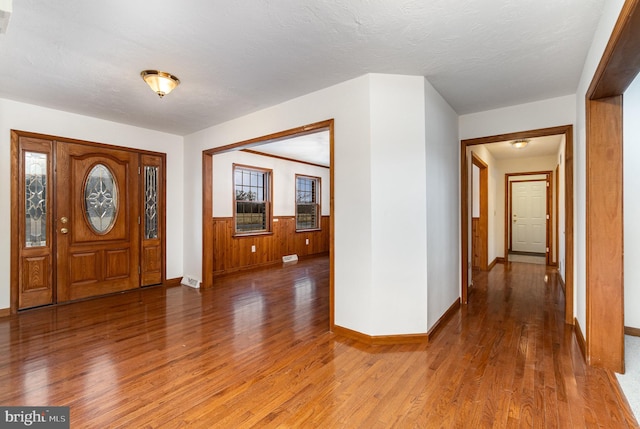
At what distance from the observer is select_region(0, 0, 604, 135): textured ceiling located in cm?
195

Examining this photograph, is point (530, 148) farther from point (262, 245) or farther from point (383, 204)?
point (262, 245)

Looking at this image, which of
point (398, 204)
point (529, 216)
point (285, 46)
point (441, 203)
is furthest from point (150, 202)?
point (529, 216)

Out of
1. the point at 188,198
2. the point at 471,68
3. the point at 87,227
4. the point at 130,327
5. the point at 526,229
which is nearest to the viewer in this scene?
the point at 471,68

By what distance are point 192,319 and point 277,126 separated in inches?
95.5

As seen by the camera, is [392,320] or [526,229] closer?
[392,320]

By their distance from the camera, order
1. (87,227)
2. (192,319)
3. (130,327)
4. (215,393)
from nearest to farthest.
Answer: (215,393), (130,327), (192,319), (87,227)

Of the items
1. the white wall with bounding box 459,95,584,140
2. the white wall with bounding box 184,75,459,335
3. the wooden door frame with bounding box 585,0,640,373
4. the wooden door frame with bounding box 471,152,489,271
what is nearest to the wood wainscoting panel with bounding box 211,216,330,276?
the white wall with bounding box 184,75,459,335

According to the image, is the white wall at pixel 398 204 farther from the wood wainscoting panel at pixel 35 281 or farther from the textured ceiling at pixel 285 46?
the wood wainscoting panel at pixel 35 281

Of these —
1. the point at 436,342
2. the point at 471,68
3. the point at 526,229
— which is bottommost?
the point at 436,342

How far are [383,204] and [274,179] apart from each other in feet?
14.7

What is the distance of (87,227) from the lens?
4.20m

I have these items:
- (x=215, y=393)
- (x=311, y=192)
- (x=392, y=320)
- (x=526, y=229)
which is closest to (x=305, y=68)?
(x=392, y=320)

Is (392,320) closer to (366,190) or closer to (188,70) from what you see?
(366,190)

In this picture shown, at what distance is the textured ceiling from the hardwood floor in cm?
247
